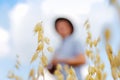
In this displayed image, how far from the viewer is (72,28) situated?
4.41 feet

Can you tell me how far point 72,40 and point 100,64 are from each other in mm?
523

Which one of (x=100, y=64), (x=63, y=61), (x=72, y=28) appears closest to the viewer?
(x=100, y=64)

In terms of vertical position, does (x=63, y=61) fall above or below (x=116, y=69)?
below

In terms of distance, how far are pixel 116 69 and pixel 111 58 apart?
2 centimetres

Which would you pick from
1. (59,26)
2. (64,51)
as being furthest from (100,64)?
(59,26)

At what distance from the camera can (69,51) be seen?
120cm

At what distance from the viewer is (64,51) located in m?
1.19

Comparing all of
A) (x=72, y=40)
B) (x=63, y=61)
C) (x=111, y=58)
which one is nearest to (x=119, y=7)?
(x=111, y=58)

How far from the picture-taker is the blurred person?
1141 mm

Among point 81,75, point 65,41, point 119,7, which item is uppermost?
point 119,7

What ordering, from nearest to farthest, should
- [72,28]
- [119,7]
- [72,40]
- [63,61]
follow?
[119,7]
[63,61]
[72,40]
[72,28]

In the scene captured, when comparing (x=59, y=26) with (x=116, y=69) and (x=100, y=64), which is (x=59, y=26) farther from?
(x=116, y=69)

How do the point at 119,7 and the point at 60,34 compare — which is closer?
the point at 119,7

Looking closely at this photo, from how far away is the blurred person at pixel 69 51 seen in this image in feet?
3.74
